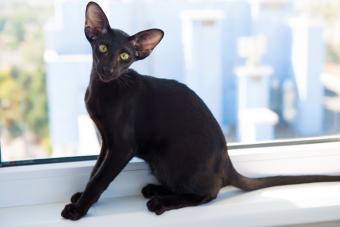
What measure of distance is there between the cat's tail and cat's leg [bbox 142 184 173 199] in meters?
0.14

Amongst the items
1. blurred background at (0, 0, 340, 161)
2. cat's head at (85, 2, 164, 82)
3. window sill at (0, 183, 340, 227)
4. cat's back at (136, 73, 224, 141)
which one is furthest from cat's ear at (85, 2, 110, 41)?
window sill at (0, 183, 340, 227)

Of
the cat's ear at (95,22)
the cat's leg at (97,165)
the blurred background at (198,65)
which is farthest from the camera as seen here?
the blurred background at (198,65)

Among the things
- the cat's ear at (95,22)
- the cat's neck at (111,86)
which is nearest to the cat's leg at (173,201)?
the cat's neck at (111,86)

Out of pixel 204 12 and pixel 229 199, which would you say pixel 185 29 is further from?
pixel 229 199

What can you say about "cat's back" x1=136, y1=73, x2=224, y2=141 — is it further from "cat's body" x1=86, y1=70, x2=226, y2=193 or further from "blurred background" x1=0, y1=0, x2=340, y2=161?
"blurred background" x1=0, y1=0, x2=340, y2=161

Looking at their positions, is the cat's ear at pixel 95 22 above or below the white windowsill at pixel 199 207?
above

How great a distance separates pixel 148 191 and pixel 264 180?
26cm

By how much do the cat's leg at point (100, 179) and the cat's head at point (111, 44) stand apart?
0.47ft

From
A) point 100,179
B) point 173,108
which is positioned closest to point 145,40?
point 173,108

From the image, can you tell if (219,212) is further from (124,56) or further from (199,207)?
(124,56)

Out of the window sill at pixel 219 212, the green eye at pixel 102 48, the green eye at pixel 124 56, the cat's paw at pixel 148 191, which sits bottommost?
the window sill at pixel 219 212

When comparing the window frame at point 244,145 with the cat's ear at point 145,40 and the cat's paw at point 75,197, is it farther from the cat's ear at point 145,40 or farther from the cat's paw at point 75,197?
the cat's ear at point 145,40

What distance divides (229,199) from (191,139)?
0.16 meters

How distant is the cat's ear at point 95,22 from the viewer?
800 mm
